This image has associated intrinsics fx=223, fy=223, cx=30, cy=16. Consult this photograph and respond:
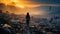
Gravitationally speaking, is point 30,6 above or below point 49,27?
above

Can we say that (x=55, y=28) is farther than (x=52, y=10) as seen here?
No

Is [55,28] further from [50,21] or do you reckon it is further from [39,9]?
[39,9]

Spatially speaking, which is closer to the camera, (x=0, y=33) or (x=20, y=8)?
(x=0, y=33)

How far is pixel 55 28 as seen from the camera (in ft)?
47.2

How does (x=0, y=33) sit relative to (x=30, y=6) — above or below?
below

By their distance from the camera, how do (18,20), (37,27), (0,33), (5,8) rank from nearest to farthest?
(0,33), (37,27), (18,20), (5,8)

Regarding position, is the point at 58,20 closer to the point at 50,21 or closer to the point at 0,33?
the point at 50,21

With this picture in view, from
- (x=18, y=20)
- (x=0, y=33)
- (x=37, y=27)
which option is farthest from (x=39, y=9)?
(x=0, y=33)

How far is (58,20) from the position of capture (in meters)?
16.3

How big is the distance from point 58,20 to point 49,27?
6.56 ft

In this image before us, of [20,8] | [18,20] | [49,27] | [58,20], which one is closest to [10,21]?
[18,20]

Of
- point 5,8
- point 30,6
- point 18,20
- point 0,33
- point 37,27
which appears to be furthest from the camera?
point 30,6

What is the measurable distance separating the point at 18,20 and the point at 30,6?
5751 millimetres

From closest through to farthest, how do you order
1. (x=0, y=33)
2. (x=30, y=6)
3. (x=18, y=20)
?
(x=0, y=33)
(x=18, y=20)
(x=30, y=6)
